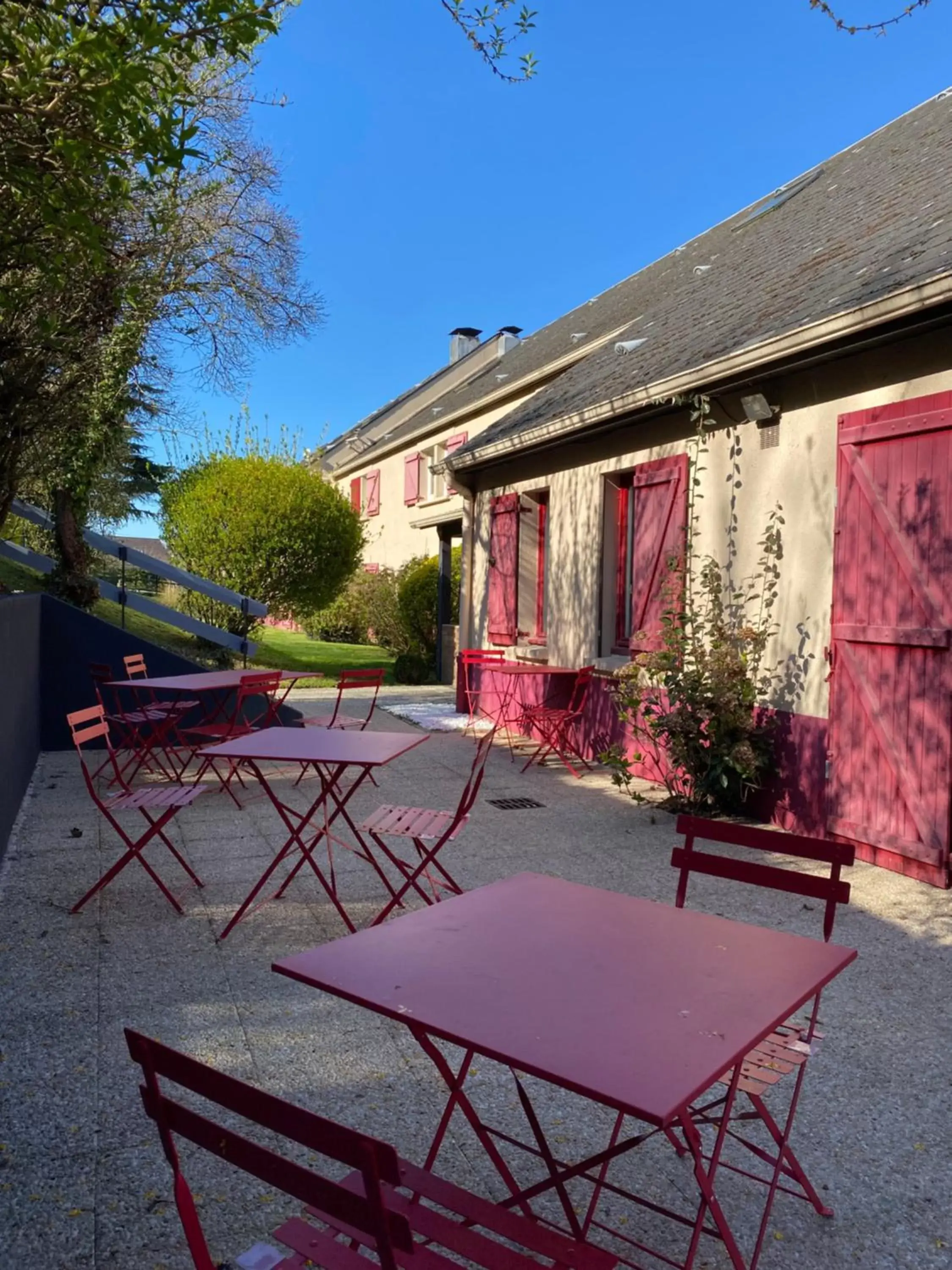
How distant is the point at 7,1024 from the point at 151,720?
3.91 m

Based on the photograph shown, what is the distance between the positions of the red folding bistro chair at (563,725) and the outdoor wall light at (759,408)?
2.84 meters

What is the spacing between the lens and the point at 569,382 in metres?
10.9

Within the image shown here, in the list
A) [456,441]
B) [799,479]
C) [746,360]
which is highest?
[456,441]

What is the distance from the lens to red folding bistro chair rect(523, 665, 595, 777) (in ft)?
27.3

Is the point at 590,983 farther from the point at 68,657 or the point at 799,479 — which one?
the point at 68,657

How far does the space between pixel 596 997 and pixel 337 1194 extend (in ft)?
2.37

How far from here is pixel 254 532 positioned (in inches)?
553

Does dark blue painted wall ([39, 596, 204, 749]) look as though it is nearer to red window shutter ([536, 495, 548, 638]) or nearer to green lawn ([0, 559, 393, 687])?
green lawn ([0, 559, 393, 687])

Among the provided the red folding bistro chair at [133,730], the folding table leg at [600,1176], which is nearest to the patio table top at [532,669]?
the red folding bistro chair at [133,730]

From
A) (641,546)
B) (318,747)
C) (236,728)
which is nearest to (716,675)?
(641,546)

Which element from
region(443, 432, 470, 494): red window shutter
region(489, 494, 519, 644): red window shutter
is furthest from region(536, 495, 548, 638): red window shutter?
region(443, 432, 470, 494): red window shutter

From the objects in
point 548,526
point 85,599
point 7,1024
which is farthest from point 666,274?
point 7,1024

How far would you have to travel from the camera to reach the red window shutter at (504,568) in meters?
10.5

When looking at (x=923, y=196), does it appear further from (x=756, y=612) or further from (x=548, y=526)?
(x=548, y=526)
